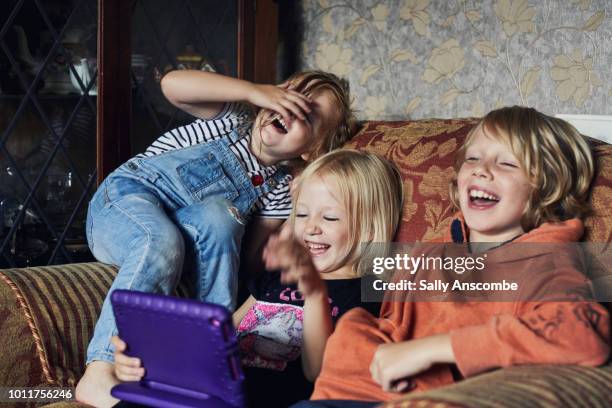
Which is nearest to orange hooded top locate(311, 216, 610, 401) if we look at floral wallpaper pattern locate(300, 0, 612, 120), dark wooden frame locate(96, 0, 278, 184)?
floral wallpaper pattern locate(300, 0, 612, 120)

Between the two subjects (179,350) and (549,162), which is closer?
(179,350)

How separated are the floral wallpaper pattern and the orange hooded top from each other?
72 cm

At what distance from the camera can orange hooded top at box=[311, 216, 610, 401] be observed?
1065mm

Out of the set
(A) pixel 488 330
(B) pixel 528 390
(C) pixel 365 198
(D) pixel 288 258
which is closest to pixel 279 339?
(C) pixel 365 198

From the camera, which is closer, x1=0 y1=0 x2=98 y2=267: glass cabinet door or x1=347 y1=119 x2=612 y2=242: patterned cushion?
x1=347 y1=119 x2=612 y2=242: patterned cushion

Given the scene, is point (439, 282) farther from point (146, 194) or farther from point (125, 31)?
point (125, 31)

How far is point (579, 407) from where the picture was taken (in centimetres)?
95

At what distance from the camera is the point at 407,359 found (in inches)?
44.3

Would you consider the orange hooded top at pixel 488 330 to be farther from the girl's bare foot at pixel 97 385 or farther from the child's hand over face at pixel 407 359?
the girl's bare foot at pixel 97 385

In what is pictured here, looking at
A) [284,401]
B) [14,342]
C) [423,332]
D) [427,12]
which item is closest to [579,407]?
[423,332]

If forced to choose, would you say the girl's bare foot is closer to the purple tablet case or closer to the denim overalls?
the denim overalls

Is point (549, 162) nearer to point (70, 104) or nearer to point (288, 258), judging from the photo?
point (288, 258)

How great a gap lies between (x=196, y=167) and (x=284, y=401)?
1.98 ft

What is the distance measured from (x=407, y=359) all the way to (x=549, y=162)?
430mm
